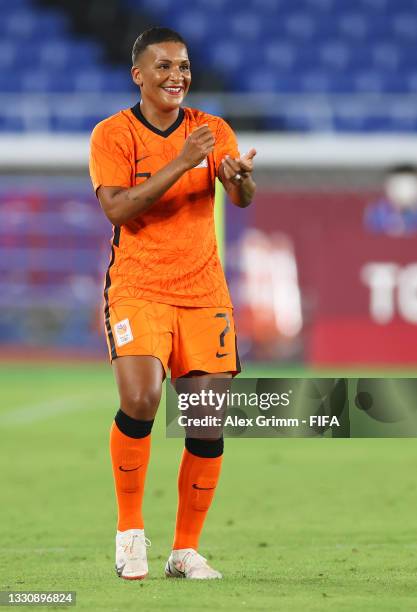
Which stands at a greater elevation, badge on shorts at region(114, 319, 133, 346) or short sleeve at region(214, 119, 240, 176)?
short sleeve at region(214, 119, 240, 176)

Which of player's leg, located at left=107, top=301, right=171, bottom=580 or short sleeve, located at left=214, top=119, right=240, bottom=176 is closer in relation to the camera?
player's leg, located at left=107, top=301, right=171, bottom=580

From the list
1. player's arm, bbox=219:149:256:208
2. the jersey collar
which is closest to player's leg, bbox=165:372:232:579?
player's arm, bbox=219:149:256:208

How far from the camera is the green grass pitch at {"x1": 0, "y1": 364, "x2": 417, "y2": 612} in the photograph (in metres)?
4.26

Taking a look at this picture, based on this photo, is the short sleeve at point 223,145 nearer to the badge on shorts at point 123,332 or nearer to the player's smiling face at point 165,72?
the player's smiling face at point 165,72

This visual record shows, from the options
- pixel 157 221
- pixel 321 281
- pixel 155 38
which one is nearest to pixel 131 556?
pixel 157 221

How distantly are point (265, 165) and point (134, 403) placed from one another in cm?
1510

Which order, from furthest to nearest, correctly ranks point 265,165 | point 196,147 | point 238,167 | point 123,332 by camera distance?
point 265,165 → point 123,332 → point 238,167 → point 196,147

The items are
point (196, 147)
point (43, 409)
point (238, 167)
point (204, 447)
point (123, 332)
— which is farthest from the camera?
point (43, 409)

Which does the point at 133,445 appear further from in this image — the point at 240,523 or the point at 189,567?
the point at 240,523

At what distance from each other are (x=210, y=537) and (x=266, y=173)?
48.8 ft

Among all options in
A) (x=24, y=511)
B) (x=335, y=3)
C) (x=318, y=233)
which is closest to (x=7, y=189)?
(x=318, y=233)

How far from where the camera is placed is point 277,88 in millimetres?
20141

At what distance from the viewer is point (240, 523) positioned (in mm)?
6191

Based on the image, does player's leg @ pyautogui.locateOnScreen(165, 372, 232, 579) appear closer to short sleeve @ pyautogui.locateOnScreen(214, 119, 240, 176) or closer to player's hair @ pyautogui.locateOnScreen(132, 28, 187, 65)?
short sleeve @ pyautogui.locateOnScreen(214, 119, 240, 176)
